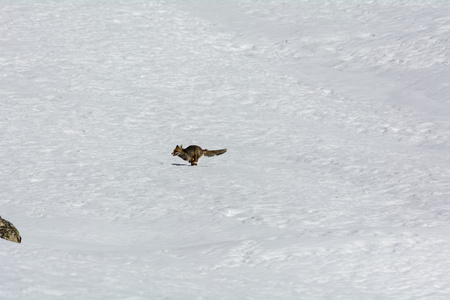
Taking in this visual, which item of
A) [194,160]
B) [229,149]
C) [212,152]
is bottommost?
[194,160]

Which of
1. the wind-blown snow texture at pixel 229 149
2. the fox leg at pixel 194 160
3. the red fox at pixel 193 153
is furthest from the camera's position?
the fox leg at pixel 194 160

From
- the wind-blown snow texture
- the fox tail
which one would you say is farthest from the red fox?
the wind-blown snow texture

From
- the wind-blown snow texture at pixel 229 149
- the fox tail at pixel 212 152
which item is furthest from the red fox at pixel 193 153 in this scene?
the wind-blown snow texture at pixel 229 149

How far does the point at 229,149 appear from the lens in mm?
14672

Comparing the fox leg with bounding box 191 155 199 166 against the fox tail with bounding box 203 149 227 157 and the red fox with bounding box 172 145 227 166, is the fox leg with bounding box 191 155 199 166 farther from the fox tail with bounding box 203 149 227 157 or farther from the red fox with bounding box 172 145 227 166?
the fox tail with bounding box 203 149 227 157

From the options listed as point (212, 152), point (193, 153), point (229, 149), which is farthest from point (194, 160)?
point (229, 149)

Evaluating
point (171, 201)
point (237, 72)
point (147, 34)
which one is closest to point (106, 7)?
point (147, 34)

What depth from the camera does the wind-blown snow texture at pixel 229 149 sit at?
7.27 m

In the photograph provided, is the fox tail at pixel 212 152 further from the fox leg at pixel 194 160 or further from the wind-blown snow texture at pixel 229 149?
the wind-blown snow texture at pixel 229 149

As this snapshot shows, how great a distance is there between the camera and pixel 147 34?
23.1 metres

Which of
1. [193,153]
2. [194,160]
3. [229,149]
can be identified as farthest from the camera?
[229,149]

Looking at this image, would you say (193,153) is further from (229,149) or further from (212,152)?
(229,149)

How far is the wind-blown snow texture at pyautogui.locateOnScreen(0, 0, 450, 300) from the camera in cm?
727

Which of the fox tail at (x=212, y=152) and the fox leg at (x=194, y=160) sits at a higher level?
the fox tail at (x=212, y=152)
